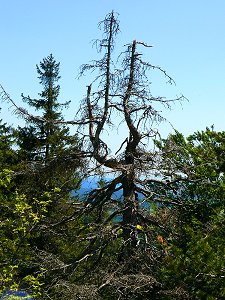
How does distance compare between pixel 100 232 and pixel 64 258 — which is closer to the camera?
pixel 100 232

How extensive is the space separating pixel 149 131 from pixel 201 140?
4705 millimetres

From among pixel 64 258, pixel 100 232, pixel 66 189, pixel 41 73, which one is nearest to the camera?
pixel 100 232

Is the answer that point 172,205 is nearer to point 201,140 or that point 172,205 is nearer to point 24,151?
point 201,140

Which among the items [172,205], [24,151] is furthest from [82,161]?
[24,151]

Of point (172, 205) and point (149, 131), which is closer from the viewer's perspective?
point (149, 131)

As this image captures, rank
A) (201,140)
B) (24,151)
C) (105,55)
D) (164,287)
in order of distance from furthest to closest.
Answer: (24,151) → (201,140) → (105,55) → (164,287)

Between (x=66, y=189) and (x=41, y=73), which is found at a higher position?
(x=41, y=73)

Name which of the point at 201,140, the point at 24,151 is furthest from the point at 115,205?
the point at 24,151

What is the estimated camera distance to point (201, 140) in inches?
571

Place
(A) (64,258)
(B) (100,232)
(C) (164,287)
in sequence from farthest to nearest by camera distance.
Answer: (A) (64,258), (B) (100,232), (C) (164,287)

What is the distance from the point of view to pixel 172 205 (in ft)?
35.9

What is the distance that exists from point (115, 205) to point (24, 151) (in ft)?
45.3

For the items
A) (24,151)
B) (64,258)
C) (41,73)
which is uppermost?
(41,73)

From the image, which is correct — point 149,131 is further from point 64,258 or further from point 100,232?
A: point 64,258
